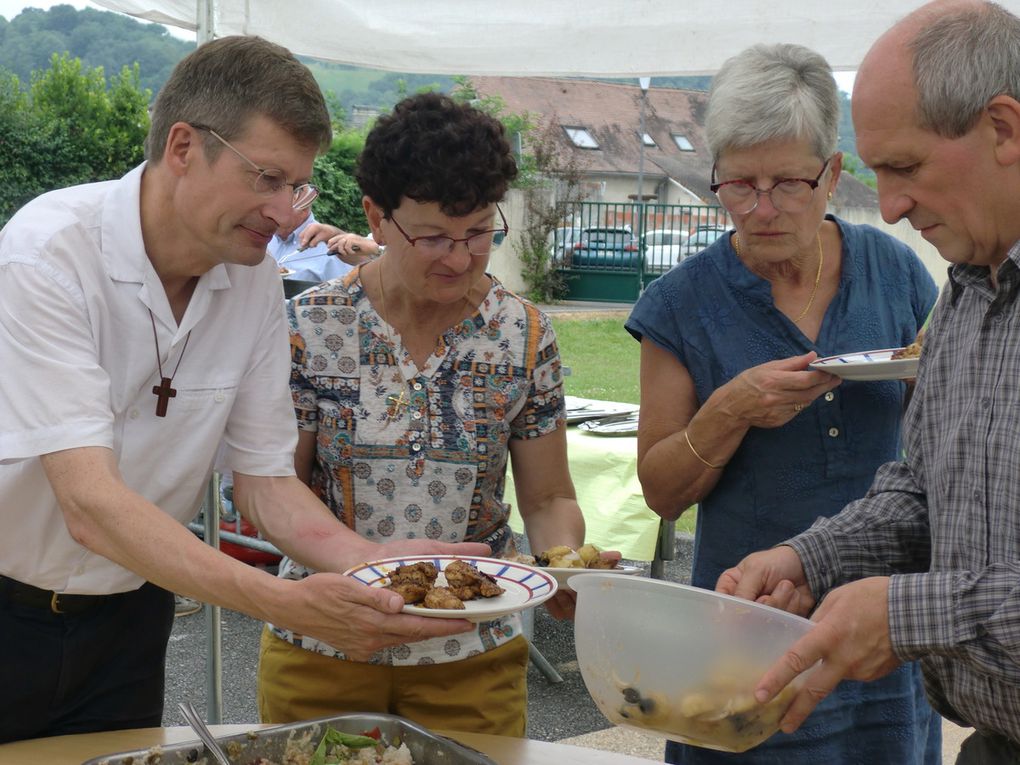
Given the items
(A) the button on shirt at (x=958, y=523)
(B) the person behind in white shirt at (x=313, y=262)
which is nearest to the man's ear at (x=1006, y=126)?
(A) the button on shirt at (x=958, y=523)

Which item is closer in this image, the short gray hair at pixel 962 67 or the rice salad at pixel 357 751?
the short gray hair at pixel 962 67

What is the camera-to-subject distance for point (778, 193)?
2219mm

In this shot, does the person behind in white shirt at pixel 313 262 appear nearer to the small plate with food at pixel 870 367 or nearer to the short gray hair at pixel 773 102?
the short gray hair at pixel 773 102

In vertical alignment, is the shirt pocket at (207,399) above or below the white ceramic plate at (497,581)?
above

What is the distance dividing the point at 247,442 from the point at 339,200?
1547cm

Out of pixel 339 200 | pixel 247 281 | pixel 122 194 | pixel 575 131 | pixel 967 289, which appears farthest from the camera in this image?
pixel 575 131

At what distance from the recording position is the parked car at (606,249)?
22141 mm

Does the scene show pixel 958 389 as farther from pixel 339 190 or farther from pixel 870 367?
pixel 339 190

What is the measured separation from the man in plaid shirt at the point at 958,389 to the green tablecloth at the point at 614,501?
2.54 meters

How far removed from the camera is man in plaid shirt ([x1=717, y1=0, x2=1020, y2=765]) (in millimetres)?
1470

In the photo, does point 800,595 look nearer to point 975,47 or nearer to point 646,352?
point 646,352

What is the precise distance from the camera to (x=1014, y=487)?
5.16ft

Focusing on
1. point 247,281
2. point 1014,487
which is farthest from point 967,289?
point 247,281

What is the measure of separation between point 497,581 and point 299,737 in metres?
0.42
